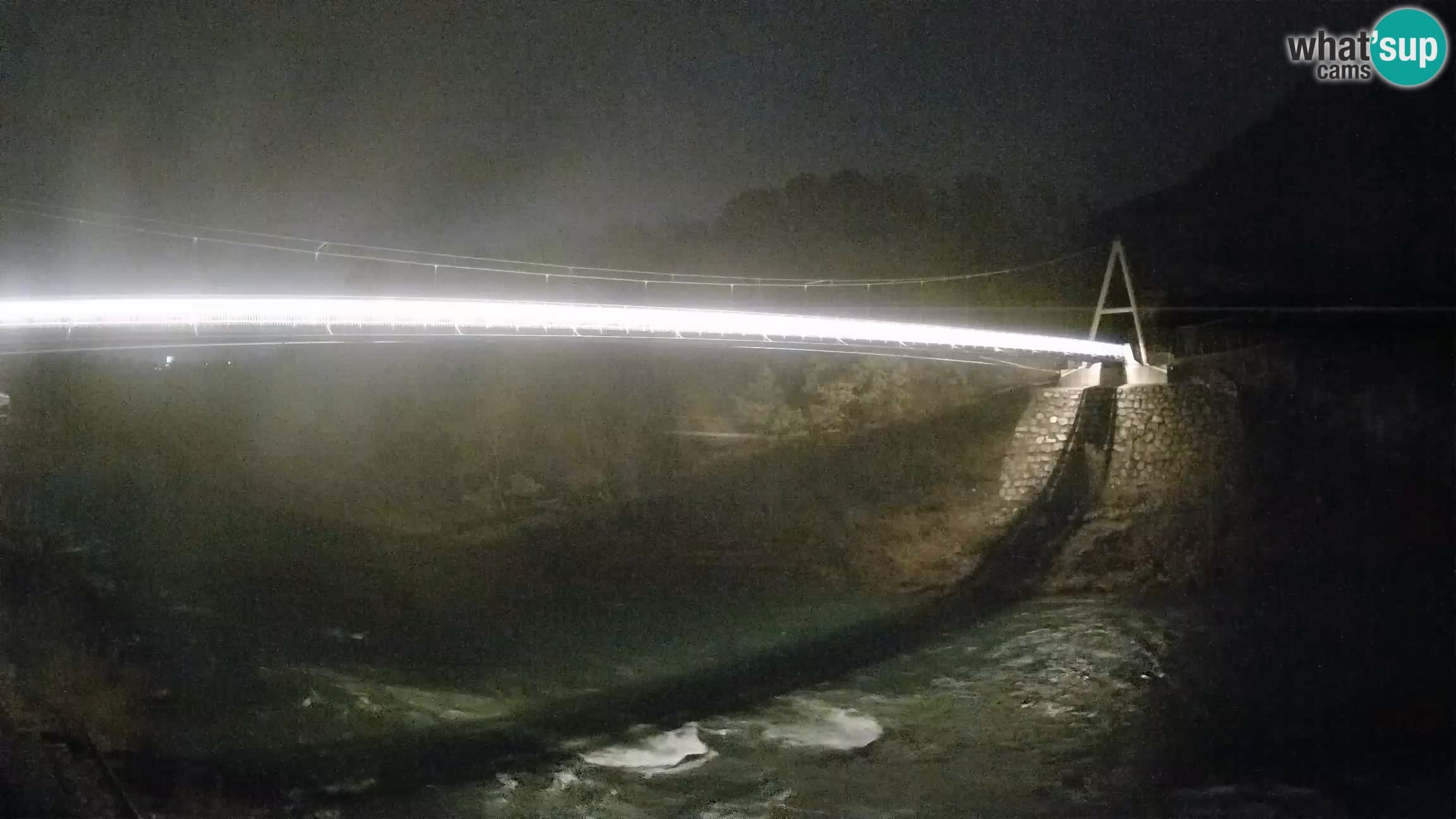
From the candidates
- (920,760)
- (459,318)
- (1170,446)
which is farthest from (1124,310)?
(459,318)

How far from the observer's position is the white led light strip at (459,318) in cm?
417

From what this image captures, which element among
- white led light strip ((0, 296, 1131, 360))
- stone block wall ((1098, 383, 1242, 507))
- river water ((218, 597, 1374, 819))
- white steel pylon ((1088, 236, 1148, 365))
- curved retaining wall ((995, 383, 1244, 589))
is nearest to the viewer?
river water ((218, 597, 1374, 819))

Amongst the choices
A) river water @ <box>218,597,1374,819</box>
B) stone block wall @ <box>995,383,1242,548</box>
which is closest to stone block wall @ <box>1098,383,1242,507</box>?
stone block wall @ <box>995,383,1242,548</box>

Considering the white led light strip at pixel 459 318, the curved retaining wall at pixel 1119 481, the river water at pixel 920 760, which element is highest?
the white led light strip at pixel 459 318

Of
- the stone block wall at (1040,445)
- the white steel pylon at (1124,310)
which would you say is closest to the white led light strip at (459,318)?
the stone block wall at (1040,445)

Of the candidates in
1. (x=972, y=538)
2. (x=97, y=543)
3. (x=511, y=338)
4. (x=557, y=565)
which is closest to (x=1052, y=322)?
(x=972, y=538)

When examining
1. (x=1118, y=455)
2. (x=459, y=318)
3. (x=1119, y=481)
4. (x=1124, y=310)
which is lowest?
(x=1119, y=481)

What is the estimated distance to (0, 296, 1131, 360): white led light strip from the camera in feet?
13.7

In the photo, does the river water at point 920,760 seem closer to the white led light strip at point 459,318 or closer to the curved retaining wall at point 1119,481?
the white led light strip at point 459,318

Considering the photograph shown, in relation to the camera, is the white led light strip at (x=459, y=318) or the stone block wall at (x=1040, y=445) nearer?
the white led light strip at (x=459, y=318)

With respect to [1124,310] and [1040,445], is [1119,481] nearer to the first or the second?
[1040,445]

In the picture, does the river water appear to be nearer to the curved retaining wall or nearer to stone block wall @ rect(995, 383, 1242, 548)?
the curved retaining wall

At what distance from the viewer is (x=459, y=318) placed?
5.45 metres

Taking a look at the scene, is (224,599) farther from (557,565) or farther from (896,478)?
(896,478)
